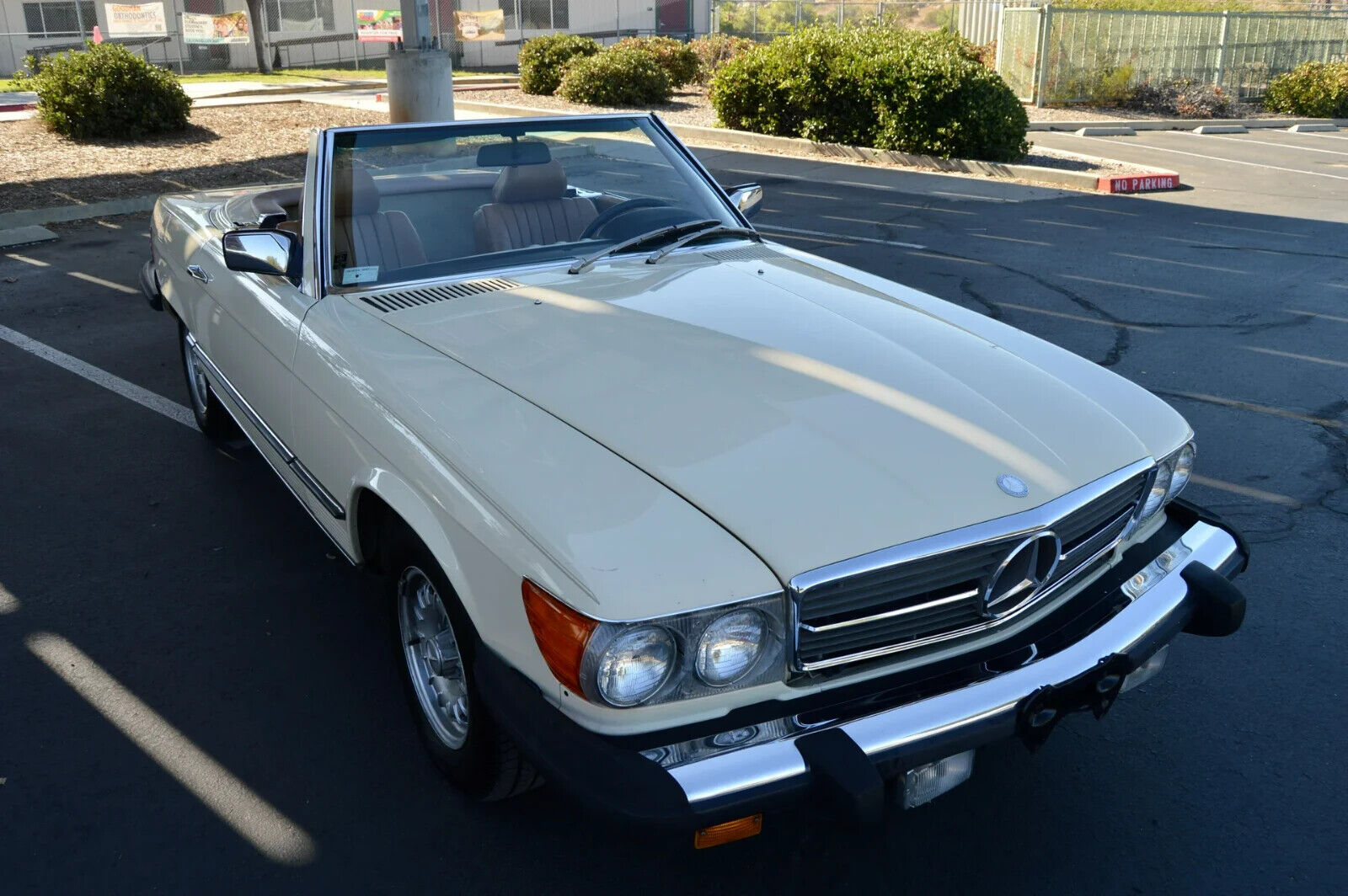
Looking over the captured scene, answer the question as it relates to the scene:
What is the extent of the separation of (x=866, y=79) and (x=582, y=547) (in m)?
14.0

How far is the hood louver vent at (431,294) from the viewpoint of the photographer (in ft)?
11.3

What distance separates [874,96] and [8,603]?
1321 centimetres

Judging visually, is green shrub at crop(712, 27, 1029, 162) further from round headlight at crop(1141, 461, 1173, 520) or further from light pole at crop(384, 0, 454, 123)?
round headlight at crop(1141, 461, 1173, 520)

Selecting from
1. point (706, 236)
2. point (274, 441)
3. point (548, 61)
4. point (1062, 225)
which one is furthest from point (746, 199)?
point (548, 61)

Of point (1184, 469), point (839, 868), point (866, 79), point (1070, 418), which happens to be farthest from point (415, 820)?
point (866, 79)

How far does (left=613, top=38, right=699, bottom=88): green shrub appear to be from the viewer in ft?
77.8

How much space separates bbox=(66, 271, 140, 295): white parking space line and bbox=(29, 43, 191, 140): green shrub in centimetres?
718

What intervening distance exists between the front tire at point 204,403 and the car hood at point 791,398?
2169 millimetres

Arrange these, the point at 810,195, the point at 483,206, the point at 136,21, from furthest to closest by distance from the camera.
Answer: the point at 136,21 → the point at 810,195 → the point at 483,206

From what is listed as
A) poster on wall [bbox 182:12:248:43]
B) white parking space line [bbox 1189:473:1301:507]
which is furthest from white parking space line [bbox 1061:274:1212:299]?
poster on wall [bbox 182:12:248:43]

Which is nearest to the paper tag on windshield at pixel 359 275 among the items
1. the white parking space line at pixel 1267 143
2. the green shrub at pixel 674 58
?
the white parking space line at pixel 1267 143

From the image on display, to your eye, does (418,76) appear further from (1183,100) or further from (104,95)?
(1183,100)

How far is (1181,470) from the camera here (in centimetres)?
304

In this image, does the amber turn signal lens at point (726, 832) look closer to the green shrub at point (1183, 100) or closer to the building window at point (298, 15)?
the green shrub at point (1183, 100)
